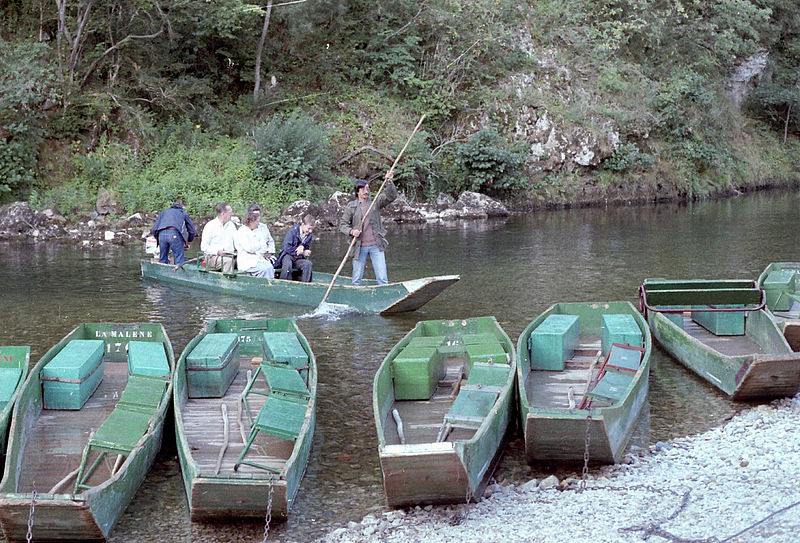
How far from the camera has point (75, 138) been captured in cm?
2898

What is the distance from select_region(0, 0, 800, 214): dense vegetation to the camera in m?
28.1

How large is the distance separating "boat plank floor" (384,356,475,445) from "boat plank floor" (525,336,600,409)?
0.88 meters

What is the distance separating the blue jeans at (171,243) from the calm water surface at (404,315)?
26.5 inches

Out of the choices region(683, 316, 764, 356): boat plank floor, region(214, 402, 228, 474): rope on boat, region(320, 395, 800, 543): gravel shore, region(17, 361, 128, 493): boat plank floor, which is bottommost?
region(320, 395, 800, 543): gravel shore

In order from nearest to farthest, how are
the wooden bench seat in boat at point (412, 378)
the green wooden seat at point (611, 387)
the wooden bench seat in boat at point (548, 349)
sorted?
the green wooden seat at point (611, 387) < the wooden bench seat in boat at point (412, 378) < the wooden bench seat in boat at point (548, 349)

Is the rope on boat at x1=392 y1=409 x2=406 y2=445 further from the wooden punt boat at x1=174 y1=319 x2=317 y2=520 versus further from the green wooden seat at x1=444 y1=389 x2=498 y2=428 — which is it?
the wooden punt boat at x1=174 y1=319 x2=317 y2=520

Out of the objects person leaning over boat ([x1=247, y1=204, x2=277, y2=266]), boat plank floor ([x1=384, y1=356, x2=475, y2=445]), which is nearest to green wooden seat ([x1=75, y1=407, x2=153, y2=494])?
boat plank floor ([x1=384, y1=356, x2=475, y2=445])

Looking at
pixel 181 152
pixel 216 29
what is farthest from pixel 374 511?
pixel 216 29

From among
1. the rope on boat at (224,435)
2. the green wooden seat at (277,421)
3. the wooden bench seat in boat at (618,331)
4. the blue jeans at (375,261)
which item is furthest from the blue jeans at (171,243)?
the green wooden seat at (277,421)

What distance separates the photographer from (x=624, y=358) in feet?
32.4

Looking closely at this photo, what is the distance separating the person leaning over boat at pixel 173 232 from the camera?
1770cm

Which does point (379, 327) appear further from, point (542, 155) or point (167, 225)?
point (542, 155)

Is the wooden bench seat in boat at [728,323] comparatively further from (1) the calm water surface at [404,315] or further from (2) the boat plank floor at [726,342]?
(1) the calm water surface at [404,315]

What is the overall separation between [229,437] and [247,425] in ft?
1.13
